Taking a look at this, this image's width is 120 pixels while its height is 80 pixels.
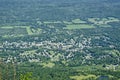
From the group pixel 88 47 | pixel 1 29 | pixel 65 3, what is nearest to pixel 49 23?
pixel 1 29

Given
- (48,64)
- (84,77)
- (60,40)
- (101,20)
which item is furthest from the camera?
(101,20)

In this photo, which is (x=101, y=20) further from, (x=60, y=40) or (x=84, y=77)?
(x=84, y=77)

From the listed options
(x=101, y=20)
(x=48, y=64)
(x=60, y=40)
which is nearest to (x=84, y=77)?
(x=48, y=64)

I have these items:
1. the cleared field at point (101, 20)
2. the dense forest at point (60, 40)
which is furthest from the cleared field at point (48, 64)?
the cleared field at point (101, 20)

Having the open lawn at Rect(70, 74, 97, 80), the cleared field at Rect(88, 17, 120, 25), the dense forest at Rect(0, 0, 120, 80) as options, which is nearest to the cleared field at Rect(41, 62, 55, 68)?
the dense forest at Rect(0, 0, 120, 80)

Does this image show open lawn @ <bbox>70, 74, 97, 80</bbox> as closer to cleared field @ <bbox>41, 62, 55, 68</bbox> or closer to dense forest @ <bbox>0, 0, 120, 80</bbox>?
dense forest @ <bbox>0, 0, 120, 80</bbox>

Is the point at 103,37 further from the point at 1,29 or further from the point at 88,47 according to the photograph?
the point at 1,29

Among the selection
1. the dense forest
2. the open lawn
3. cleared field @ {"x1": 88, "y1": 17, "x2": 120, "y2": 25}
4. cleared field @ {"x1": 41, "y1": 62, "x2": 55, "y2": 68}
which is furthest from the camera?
cleared field @ {"x1": 88, "y1": 17, "x2": 120, "y2": 25}

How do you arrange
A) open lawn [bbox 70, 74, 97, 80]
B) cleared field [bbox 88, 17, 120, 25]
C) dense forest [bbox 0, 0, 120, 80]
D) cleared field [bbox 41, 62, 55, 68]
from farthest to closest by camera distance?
1. cleared field [bbox 88, 17, 120, 25]
2. cleared field [bbox 41, 62, 55, 68]
3. dense forest [bbox 0, 0, 120, 80]
4. open lawn [bbox 70, 74, 97, 80]

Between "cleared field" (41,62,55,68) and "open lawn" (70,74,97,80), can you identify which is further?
"cleared field" (41,62,55,68)
